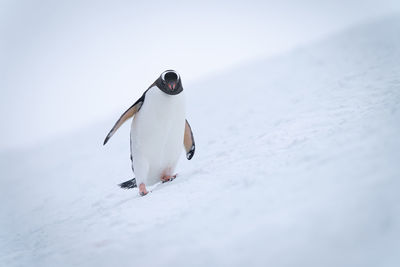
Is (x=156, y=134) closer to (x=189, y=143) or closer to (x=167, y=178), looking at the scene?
(x=167, y=178)

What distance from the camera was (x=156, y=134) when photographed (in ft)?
6.58

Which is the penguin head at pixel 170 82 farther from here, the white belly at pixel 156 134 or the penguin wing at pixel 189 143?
the penguin wing at pixel 189 143

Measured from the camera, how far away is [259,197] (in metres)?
1.08

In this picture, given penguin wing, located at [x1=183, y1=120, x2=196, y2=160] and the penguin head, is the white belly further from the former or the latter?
penguin wing, located at [x1=183, y1=120, x2=196, y2=160]

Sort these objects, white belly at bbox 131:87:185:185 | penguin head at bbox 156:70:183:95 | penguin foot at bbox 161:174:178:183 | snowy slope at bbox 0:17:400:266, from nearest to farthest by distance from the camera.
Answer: snowy slope at bbox 0:17:400:266 → penguin head at bbox 156:70:183:95 → white belly at bbox 131:87:185:185 → penguin foot at bbox 161:174:178:183

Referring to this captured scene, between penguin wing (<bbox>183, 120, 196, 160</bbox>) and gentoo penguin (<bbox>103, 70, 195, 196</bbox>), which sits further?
penguin wing (<bbox>183, 120, 196, 160</bbox>)

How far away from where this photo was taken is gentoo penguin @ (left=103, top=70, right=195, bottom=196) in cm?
195

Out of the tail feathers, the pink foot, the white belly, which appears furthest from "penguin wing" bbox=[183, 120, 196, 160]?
the pink foot

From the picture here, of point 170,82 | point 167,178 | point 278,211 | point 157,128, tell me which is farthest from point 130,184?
point 278,211

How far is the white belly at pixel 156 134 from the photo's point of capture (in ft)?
6.44

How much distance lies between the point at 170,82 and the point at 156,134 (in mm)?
330

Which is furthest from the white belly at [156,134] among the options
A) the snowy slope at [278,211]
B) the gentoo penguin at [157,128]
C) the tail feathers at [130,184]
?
the snowy slope at [278,211]

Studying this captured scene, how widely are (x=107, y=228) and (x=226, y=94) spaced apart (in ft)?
14.2

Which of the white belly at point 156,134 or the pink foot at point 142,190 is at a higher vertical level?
the white belly at point 156,134
